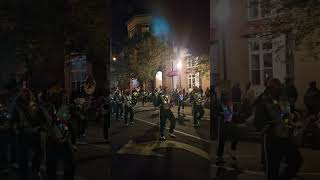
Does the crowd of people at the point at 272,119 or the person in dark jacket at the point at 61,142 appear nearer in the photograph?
the crowd of people at the point at 272,119

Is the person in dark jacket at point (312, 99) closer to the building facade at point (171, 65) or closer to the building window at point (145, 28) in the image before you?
the building facade at point (171, 65)

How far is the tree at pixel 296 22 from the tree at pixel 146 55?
0.73m

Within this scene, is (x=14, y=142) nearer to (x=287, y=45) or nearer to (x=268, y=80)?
(x=268, y=80)


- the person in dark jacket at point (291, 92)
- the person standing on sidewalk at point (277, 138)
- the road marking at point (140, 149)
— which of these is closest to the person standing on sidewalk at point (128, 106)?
the road marking at point (140, 149)

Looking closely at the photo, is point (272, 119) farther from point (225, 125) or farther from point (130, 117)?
point (130, 117)

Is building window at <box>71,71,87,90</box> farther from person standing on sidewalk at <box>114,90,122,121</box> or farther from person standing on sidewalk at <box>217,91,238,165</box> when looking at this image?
person standing on sidewalk at <box>217,91,238,165</box>

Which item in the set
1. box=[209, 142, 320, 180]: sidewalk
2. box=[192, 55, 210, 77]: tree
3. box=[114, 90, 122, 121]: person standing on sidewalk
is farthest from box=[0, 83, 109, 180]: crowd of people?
box=[209, 142, 320, 180]: sidewalk

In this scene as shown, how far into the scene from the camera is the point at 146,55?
187 cm

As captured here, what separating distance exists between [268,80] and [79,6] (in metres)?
1.18

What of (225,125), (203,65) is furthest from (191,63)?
(225,125)

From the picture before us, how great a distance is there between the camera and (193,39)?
6.16 feet

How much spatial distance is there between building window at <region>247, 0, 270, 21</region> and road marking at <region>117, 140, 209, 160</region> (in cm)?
87

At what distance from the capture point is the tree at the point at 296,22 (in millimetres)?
2215

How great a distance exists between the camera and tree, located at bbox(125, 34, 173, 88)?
1.87m
